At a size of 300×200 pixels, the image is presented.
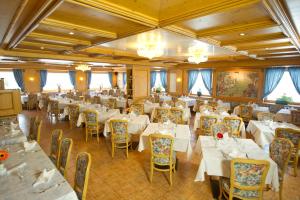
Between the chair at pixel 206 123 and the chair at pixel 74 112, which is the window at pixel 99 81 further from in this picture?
the chair at pixel 206 123

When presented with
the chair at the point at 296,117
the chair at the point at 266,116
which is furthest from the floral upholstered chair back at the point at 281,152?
the chair at the point at 296,117

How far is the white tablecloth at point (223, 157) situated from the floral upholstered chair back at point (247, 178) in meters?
0.33

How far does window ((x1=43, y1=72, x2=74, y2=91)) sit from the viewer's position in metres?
13.3

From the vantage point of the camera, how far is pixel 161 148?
3.25 m

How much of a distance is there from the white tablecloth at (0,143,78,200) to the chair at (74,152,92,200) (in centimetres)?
20

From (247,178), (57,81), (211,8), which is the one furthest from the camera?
(57,81)

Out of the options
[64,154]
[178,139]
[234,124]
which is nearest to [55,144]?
[64,154]

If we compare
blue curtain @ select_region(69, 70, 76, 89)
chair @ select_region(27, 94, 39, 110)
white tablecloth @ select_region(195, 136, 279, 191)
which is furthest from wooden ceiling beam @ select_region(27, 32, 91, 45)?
blue curtain @ select_region(69, 70, 76, 89)

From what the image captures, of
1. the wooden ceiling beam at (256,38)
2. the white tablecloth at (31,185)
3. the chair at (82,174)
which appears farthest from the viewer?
the wooden ceiling beam at (256,38)

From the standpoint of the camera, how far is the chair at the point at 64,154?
2643mm

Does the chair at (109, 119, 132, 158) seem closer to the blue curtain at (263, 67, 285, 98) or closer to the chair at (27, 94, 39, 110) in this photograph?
the blue curtain at (263, 67, 285, 98)

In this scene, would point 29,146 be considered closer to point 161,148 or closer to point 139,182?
point 139,182

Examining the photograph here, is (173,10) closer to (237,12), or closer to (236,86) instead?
(237,12)

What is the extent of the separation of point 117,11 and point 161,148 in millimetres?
2480
